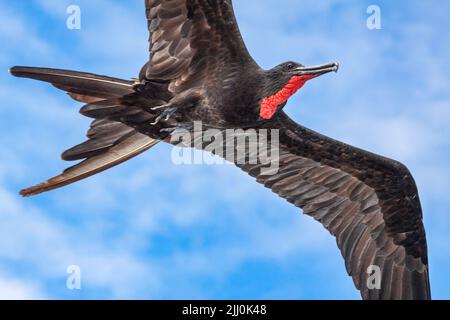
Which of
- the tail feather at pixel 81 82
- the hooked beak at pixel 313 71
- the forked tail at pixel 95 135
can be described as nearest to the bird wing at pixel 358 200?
the forked tail at pixel 95 135

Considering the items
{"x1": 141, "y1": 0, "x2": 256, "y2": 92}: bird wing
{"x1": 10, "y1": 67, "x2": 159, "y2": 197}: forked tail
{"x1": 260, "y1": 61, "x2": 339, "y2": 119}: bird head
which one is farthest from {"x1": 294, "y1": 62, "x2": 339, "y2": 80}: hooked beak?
{"x1": 10, "y1": 67, "x2": 159, "y2": 197}: forked tail

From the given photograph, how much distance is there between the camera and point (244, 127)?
32.6 feet

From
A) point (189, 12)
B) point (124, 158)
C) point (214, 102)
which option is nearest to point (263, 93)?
point (214, 102)

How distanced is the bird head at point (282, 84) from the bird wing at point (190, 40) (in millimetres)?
346

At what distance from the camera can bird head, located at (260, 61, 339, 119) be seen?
9672 mm

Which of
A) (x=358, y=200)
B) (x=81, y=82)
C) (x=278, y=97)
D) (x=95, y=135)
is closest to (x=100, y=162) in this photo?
(x=95, y=135)

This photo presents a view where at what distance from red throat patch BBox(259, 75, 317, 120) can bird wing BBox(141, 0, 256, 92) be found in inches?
18.1

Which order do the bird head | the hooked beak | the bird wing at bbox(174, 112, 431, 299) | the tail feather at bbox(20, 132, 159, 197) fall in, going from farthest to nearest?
the bird wing at bbox(174, 112, 431, 299) < the tail feather at bbox(20, 132, 159, 197) < the bird head < the hooked beak

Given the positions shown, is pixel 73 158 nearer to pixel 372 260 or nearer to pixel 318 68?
pixel 318 68

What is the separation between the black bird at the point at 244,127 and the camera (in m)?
9.70

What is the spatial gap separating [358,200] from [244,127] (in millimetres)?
2112

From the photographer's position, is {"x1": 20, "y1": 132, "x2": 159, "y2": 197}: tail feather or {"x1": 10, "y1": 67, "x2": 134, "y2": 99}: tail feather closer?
{"x1": 10, "y1": 67, "x2": 134, "y2": 99}: tail feather

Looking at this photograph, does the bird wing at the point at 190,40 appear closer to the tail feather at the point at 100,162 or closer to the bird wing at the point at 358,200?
the tail feather at the point at 100,162

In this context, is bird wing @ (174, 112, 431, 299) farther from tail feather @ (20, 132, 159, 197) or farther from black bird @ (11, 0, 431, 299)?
tail feather @ (20, 132, 159, 197)
